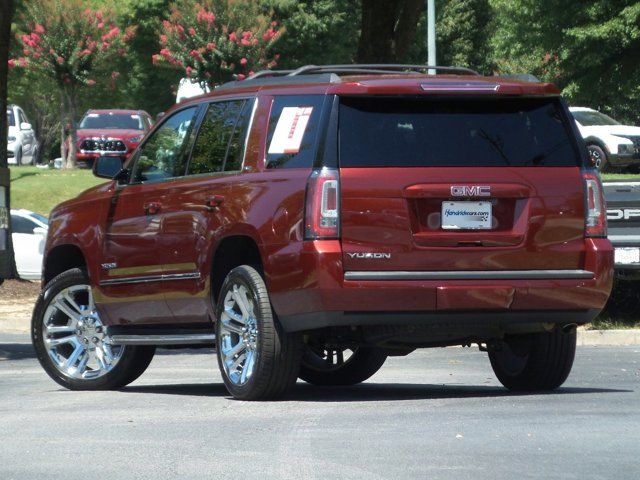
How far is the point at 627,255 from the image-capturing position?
15.8 metres

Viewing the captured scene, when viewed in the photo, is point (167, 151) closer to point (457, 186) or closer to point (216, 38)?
point (457, 186)

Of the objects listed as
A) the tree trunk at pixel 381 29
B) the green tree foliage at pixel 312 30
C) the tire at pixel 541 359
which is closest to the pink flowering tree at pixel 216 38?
the green tree foliage at pixel 312 30

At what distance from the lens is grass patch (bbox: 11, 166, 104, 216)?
33.8 metres

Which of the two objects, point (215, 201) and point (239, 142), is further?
point (239, 142)

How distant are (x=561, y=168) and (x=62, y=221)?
3.75m

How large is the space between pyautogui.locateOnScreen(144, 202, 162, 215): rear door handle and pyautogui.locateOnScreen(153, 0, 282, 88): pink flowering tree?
37.9 metres

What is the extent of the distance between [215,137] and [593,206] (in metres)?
2.34

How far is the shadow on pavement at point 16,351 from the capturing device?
51.3 feet

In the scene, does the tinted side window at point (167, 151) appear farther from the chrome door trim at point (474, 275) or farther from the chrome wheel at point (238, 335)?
the chrome door trim at point (474, 275)

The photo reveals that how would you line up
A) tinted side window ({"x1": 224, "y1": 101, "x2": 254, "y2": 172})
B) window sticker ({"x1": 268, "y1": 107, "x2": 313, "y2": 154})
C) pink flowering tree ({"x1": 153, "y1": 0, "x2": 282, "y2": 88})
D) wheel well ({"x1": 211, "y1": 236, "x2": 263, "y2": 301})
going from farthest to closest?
1. pink flowering tree ({"x1": 153, "y1": 0, "x2": 282, "y2": 88})
2. tinted side window ({"x1": 224, "y1": 101, "x2": 254, "y2": 172})
3. wheel well ({"x1": 211, "y1": 236, "x2": 263, "y2": 301})
4. window sticker ({"x1": 268, "y1": 107, "x2": 313, "y2": 154})

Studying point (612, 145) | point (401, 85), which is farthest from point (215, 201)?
point (612, 145)

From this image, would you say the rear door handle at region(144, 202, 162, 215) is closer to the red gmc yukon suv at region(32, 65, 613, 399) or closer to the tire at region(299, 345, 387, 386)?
the red gmc yukon suv at region(32, 65, 613, 399)

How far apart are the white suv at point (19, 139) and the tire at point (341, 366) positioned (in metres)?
31.8

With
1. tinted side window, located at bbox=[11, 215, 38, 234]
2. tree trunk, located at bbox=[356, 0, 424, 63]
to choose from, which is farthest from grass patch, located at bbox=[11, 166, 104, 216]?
tree trunk, located at bbox=[356, 0, 424, 63]
